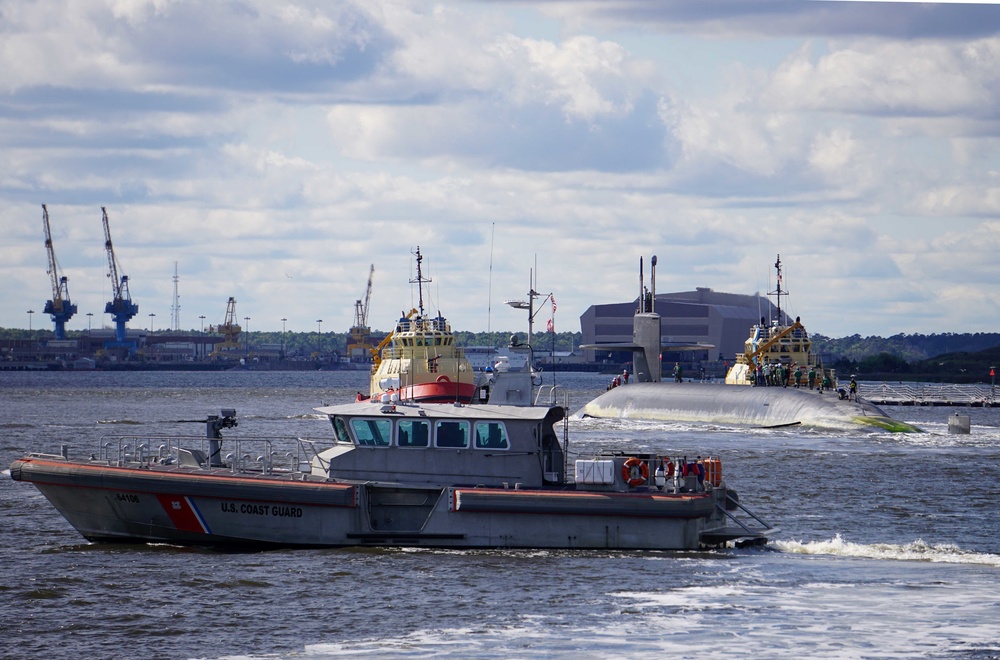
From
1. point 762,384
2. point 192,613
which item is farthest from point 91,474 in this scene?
point 762,384

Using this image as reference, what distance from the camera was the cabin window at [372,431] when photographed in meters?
25.6

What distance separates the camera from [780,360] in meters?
77.1

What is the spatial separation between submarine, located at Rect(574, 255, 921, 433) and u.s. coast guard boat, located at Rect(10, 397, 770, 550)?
122 ft

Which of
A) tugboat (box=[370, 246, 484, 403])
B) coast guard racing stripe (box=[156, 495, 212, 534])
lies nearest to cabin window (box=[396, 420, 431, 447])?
coast guard racing stripe (box=[156, 495, 212, 534])

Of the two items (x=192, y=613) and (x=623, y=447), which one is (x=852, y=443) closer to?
(x=623, y=447)

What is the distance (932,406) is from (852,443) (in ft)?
149

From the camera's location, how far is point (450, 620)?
66.9 ft

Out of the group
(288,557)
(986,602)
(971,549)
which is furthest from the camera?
(971,549)

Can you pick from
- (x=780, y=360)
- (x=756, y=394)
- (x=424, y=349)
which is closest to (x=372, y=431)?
A: (x=424, y=349)

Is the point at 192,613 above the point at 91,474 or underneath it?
underneath

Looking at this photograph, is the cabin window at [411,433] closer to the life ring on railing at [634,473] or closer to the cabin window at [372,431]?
the cabin window at [372,431]

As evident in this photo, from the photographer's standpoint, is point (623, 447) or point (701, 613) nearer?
point (701, 613)

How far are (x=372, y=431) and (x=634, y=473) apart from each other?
15.9ft

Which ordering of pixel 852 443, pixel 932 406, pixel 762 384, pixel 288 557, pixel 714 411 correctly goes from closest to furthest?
pixel 288 557 < pixel 852 443 < pixel 714 411 < pixel 762 384 < pixel 932 406
